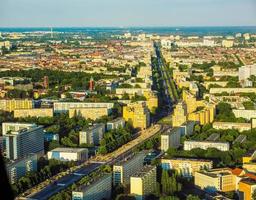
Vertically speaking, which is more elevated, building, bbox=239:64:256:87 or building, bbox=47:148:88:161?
building, bbox=239:64:256:87

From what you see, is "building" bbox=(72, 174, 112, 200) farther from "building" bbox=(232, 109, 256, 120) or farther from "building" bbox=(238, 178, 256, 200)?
"building" bbox=(232, 109, 256, 120)

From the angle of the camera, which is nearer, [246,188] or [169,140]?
[246,188]

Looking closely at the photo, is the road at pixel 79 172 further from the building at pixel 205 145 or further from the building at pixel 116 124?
the building at pixel 205 145

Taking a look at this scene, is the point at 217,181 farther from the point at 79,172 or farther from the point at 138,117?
the point at 138,117

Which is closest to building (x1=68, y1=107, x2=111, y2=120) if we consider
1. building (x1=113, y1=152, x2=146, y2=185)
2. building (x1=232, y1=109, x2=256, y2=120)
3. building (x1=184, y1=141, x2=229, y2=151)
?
building (x1=232, y1=109, x2=256, y2=120)

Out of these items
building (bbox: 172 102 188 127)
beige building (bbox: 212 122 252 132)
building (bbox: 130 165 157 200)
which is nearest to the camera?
building (bbox: 130 165 157 200)

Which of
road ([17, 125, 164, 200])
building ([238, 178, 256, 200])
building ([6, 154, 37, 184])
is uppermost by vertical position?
building ([238, 178, 256, 200])

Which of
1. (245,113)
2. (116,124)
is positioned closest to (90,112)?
(116,124)
